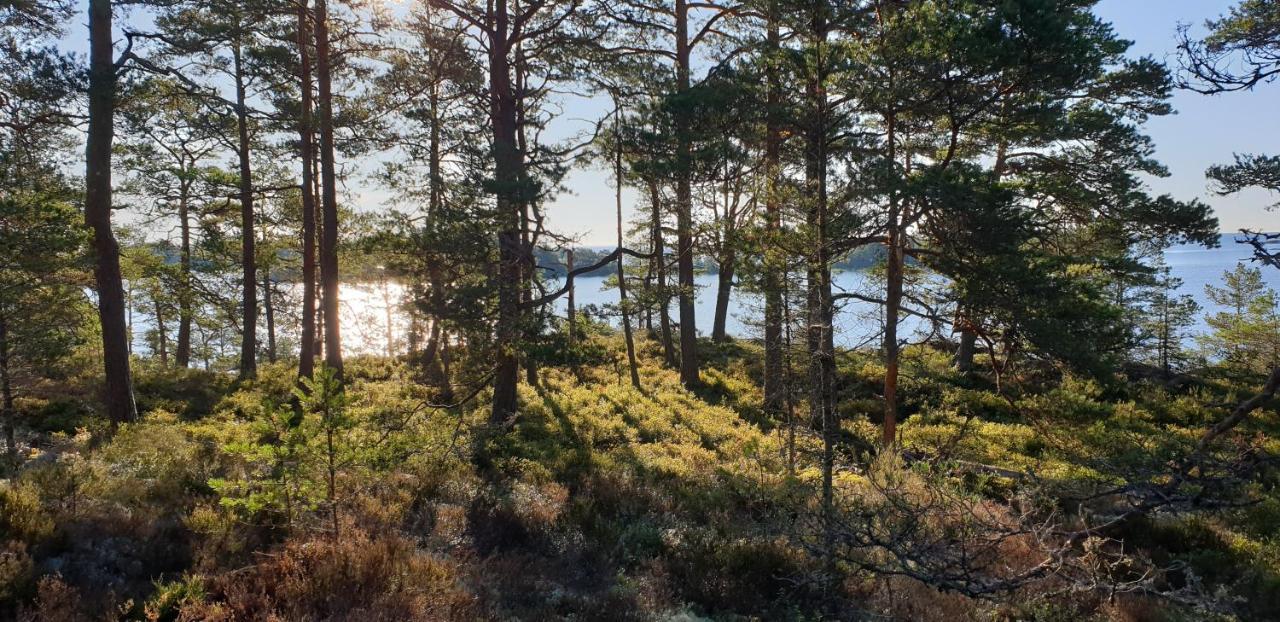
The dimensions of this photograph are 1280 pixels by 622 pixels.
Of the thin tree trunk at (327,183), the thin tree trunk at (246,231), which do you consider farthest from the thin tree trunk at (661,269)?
the thin tree trunk at (246,231)

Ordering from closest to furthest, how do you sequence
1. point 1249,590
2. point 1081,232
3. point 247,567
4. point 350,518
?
point 247,567 < point 1249,590 < point 350,518 < point 1081,232

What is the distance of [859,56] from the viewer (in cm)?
933

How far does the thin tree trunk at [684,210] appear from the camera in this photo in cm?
1134

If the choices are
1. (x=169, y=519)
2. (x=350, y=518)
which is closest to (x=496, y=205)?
(x=350, y=518)

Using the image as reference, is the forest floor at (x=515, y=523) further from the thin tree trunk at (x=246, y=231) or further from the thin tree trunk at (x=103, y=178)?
the thin tree trunk at (x=246, y=231)

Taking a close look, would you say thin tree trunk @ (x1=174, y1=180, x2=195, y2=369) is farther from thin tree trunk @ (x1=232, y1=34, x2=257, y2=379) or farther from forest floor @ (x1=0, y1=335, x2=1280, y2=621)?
forest floor @ (x1=0, y1=335, x2=1280, y2=621)

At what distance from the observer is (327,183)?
14109mm

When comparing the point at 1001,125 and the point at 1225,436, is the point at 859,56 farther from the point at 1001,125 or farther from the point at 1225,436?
the point at 1225,436

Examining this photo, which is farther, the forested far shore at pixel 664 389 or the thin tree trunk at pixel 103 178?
the thin tree trunk at pixel 103 178

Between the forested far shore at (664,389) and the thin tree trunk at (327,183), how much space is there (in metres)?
0.09

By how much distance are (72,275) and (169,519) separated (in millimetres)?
6783

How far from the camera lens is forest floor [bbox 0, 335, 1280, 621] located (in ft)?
18.6

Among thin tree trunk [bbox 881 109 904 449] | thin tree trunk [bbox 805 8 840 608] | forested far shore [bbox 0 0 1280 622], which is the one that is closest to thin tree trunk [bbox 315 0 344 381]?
forested far shore [bbox 0 0 1280 622]

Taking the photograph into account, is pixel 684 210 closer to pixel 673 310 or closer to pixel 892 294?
pixel 892 294
